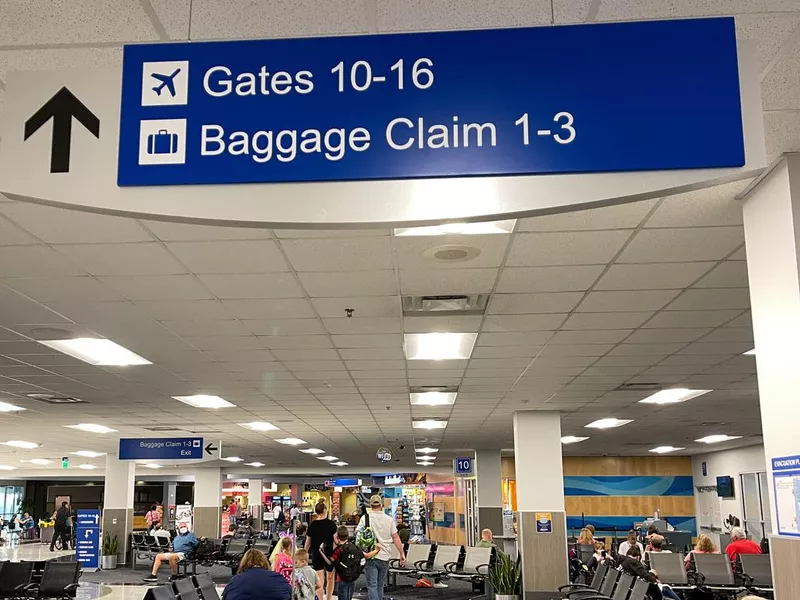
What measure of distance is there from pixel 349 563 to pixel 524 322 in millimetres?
4295

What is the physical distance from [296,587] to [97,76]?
6.96m

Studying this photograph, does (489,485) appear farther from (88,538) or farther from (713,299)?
(713,299)

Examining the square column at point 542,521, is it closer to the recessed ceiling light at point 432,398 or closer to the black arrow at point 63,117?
the recessed ceiling light at point 432,398

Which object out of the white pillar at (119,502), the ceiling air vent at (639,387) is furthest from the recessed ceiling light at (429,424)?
the white pillar at (119,502)

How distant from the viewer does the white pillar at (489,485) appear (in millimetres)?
22422

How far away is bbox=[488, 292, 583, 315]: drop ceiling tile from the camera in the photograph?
616 centimetres

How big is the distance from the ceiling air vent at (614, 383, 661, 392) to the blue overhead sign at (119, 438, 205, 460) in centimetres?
842

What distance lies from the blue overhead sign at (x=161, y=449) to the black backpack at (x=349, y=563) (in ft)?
21.5

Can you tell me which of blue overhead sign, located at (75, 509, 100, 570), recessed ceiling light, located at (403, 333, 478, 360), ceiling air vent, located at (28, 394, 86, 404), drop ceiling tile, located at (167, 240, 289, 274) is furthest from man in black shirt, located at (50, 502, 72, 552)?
drop ceiling tile, located at (167, 240, 289, 274)

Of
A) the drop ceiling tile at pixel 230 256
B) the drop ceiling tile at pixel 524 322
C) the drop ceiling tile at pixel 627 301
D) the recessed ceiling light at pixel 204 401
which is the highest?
the drop ceiling tile at pixel 230 256

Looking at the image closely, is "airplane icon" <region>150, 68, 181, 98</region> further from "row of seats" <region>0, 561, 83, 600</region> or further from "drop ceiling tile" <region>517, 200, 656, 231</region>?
"row of seats" <region>0, 561, 83, 600</region>

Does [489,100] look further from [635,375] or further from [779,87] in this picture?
[635,375]

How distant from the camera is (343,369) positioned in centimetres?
916

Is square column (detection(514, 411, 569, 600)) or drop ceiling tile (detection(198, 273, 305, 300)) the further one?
square column (detection(514, 411, 569, 600))
